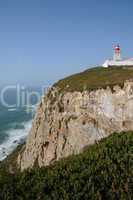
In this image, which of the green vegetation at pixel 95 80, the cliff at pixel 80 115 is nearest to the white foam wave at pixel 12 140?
the cliff at pixel 80 115

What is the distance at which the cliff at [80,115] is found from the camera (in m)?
61.1

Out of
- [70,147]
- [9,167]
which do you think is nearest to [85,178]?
[70,147]

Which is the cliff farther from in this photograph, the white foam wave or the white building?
the white foam wave

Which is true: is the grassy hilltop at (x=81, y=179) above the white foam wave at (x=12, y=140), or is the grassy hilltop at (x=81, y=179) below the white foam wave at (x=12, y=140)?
above

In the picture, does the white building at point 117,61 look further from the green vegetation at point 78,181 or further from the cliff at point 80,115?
the green vegetation at point 78,181

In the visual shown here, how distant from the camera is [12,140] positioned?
413ft

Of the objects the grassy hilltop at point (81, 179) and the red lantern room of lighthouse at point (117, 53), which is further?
the red lantern room of lighthouse at point (117, 53)

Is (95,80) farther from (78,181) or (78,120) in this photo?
(78,181)

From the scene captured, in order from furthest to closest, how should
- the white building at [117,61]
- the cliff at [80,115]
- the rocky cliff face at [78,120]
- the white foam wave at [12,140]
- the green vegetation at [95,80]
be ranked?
1. the white foam wave at [12,140]
2. the white building at [117,61]
3. the green vegetation at [95,80]
4. the cliff at [80,115]
5. the rocky cliff face at [78,120]

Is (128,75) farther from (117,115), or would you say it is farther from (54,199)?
(54,199)

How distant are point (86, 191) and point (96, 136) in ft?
124

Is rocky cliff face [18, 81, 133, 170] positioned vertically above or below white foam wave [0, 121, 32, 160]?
above

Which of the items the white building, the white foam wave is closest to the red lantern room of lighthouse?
the white building

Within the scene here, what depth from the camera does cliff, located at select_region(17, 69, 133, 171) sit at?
61.1 metres
